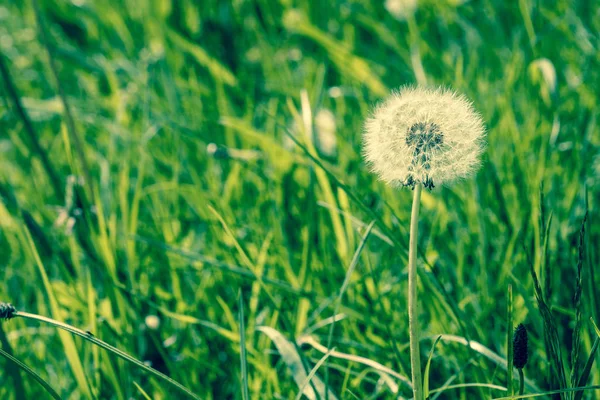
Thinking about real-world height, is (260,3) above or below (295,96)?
above

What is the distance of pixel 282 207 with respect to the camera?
1.95 m

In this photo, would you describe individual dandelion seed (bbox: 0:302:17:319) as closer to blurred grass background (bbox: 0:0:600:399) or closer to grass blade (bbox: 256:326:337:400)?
blurred grass background (bbox: 0:0:600:399)

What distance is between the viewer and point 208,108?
2.58m

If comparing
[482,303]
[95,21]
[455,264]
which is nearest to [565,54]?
[455,264]

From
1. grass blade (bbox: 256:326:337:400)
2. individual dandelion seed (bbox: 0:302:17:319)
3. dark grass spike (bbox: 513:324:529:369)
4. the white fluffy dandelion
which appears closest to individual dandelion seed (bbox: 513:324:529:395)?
dark grass spike (bbox: 513:324:529:369)

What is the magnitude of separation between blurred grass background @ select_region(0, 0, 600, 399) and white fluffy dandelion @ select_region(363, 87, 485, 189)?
0.65 feet

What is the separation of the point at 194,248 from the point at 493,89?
1.26m

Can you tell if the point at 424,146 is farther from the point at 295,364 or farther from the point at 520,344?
the point at 295,364

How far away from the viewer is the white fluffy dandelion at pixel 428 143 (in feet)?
3.13

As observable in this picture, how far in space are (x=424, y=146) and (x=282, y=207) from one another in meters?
1.01

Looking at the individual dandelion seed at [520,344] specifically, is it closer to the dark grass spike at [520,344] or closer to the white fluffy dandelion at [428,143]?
the dark grass spike at [520,344]

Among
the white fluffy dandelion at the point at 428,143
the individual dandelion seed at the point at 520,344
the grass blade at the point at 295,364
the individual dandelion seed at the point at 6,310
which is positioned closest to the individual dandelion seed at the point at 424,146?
the white fluffy dandelion at the point at 428,143

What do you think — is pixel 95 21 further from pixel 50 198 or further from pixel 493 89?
pixel 493 89

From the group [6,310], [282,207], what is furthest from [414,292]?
[282,207]
